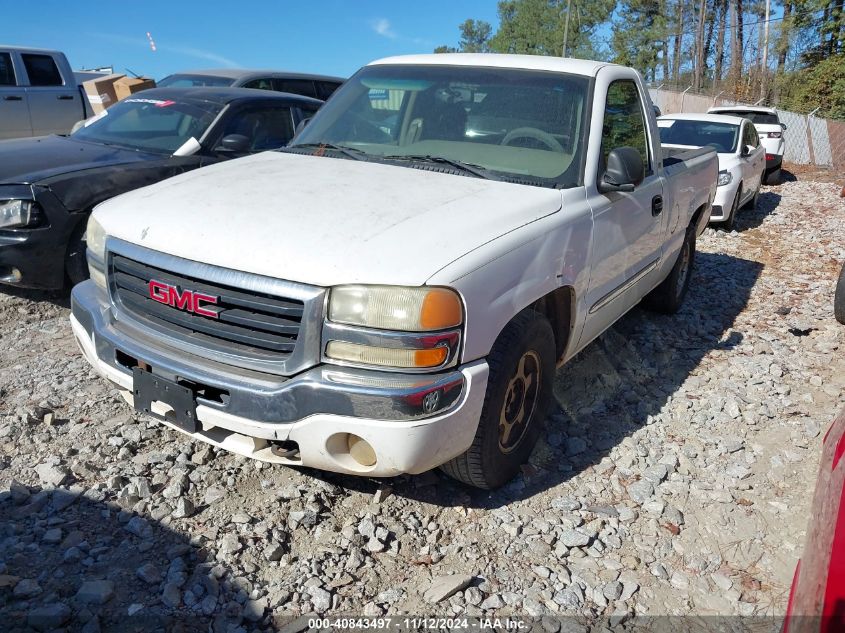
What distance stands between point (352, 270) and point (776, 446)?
2763 millimetres

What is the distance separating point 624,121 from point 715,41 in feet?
153

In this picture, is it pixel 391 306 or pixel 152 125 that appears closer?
pixel 391 306

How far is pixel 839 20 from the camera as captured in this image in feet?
96.5

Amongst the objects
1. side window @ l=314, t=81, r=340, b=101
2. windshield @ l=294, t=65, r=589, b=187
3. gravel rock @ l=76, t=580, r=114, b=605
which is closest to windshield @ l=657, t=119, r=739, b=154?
side window @ l=314, t=81, r=340, b=101

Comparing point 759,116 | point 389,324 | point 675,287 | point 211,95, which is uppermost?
point 759,116

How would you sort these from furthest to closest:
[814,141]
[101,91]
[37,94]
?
[814,141] → [101,91] → [37,94]

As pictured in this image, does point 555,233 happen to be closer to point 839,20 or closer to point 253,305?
point 253,305

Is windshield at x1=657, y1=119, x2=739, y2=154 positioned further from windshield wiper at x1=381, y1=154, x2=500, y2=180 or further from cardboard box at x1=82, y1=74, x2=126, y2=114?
cardboard box at x1=82, y1=74, x2=126, y2=114

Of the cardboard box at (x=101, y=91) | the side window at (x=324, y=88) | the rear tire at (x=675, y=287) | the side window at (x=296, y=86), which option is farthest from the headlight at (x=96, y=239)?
the cardboard box at (x=101, y=91)

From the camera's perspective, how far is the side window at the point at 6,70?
10.6 m

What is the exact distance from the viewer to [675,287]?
5.76 m

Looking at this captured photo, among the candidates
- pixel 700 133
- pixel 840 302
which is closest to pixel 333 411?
pixel 840 302

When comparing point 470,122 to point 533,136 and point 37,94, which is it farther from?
point 37,94

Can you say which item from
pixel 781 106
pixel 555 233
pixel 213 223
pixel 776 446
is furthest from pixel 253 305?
pixel 781 106
